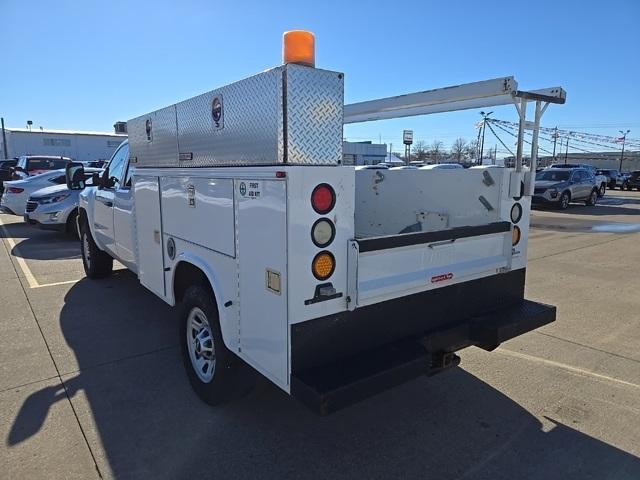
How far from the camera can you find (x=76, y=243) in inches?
417

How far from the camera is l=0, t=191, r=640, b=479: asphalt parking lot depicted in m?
2.67

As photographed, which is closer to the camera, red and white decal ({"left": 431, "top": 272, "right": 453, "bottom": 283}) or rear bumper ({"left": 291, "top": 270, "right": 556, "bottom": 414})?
rear bumper ({"left": 291, "top": 270, "right": 556, "bottom": 414})

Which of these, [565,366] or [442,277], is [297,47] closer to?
[442,277]

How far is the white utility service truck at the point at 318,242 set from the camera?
2357mm

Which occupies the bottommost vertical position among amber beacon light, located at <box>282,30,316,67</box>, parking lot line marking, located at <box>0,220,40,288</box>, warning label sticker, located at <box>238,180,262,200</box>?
parking lot line marking, located at <box>0,220,40,288</box>

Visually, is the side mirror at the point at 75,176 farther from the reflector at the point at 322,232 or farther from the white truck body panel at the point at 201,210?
the reflector at the point at 322,232

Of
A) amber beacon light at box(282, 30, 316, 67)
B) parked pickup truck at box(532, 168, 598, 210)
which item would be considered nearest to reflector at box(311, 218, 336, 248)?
amber beacon light at box(282, 30, 316, 67)

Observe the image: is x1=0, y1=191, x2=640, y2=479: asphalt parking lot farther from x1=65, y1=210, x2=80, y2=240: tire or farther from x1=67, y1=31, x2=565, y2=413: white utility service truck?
x1=65, y1=210, x2=80, y2=240: tire

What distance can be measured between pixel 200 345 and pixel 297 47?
2.17 m

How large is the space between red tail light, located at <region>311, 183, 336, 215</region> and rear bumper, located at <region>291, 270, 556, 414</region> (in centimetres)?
60

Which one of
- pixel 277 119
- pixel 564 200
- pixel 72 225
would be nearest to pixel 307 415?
pixel 277 119

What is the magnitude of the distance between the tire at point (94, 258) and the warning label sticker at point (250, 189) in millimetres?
4821

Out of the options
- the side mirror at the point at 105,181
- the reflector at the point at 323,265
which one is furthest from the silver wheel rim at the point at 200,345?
the side mirror at the point at 105,181

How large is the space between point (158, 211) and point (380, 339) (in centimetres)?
223
